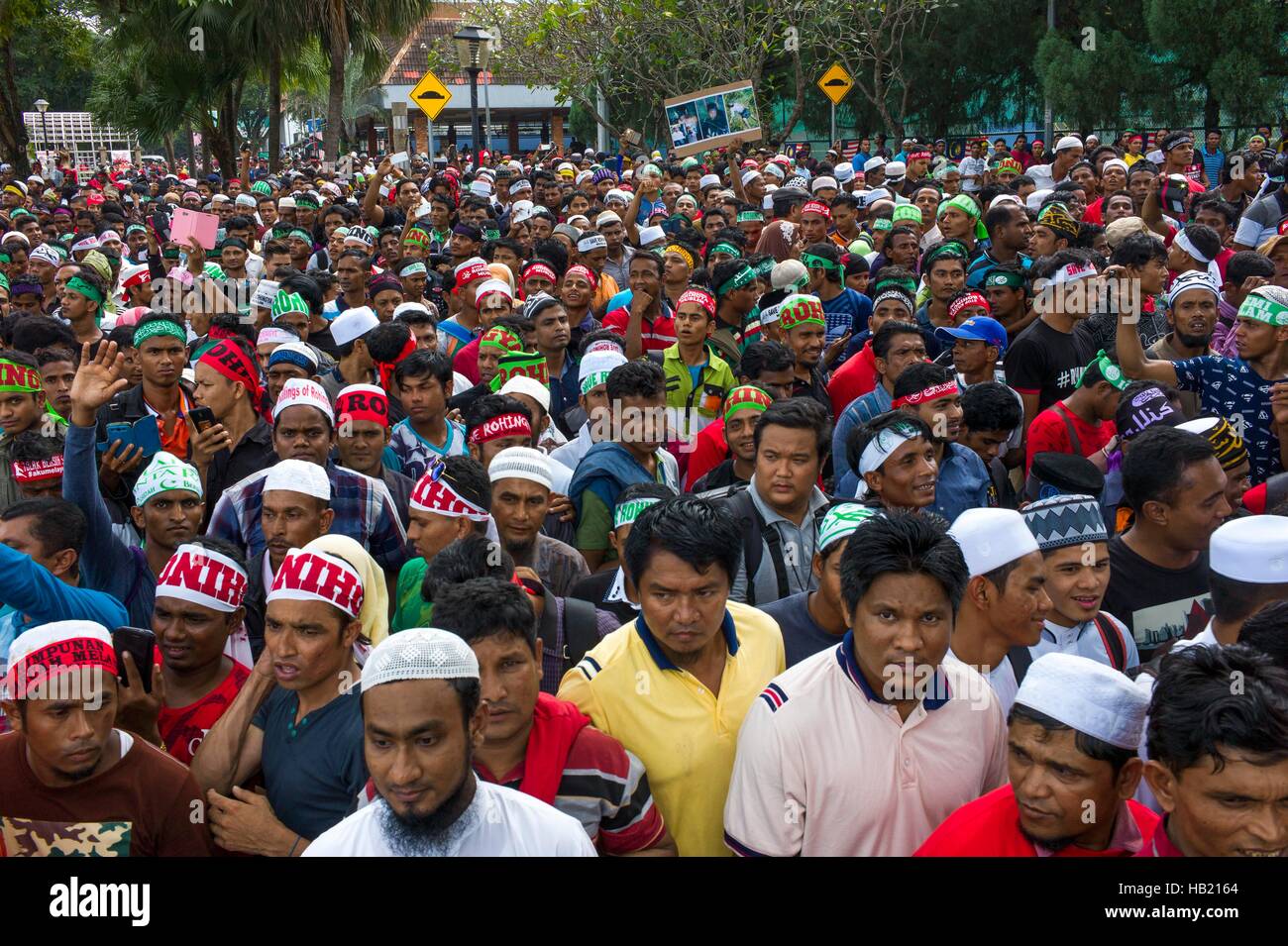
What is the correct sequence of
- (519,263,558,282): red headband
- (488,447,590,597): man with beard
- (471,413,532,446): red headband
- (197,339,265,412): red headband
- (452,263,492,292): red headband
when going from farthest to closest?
(519,263,558,282): red headband → (452,263,492,292): red headband → (197,339,265,412): red headband → (471,413,532,446): red headband → (488,447,590,597): man with beard

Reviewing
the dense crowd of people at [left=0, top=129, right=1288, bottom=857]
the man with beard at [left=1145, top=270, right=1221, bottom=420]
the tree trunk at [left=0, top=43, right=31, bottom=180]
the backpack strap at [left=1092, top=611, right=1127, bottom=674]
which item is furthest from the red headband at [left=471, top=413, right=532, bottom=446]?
the tree trunk at [left=0, top=43, right=31, bottom=180]

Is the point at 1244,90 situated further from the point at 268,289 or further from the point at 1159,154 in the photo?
the point at 268,289

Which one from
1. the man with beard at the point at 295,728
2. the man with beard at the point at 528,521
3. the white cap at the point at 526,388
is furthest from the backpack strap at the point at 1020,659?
the white cap at the point at 526,388

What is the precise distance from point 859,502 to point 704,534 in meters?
0.89

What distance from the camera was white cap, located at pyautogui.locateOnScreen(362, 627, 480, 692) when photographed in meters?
2.73

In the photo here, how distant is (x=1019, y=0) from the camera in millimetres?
30484

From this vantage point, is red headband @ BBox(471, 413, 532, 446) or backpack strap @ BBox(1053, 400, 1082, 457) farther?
backpack strap @ BBox(1053, 400, 1082, 457)

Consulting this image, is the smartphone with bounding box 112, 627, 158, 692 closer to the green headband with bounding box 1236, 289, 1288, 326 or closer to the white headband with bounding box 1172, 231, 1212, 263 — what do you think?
the green headband with bounding box 1236, 289, 1288, 326

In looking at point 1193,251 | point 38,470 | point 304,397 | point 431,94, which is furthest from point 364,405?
point 431,94

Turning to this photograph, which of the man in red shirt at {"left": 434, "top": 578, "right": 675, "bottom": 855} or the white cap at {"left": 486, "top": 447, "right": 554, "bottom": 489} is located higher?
the white cap at {"left": 486, "top": 447, "right": 554, "bottom": 489}

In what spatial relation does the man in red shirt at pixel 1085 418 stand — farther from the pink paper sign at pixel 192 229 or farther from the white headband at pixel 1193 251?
the pink paper sign at pixel 192 229

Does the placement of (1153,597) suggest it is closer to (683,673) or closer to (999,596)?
(999,596)

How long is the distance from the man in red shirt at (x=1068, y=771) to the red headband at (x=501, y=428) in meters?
3.15
